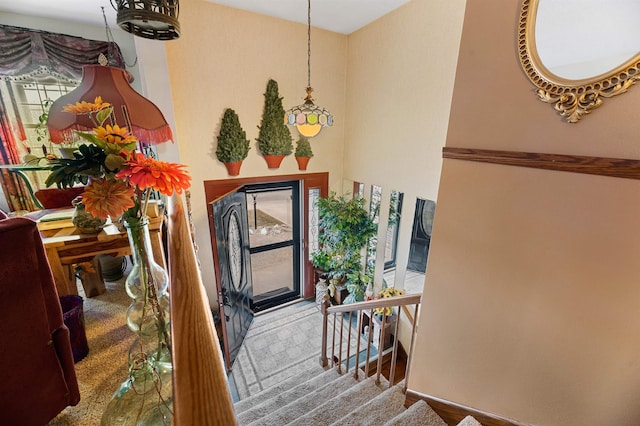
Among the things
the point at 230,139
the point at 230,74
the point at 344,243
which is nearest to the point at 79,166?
A: the point at 230,139

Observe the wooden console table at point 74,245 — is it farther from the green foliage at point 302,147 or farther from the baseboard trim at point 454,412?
the green foliage at point 302,147

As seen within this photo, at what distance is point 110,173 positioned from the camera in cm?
78

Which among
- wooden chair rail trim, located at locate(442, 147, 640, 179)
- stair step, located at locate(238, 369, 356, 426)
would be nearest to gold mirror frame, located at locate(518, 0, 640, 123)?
wooden chair rail trim, located at locate(442, 147, 640, 179)

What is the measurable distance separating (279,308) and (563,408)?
12.6ft

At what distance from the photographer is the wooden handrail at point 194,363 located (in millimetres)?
403

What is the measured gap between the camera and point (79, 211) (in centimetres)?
151

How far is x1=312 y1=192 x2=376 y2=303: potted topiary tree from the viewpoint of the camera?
3795mm

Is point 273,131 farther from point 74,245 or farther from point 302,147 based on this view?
point 74,245

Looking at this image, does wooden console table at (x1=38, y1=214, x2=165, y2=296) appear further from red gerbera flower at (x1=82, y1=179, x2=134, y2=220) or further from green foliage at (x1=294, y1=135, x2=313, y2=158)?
green foliage at (x1=294, y1=135, x2=313, y2=158)

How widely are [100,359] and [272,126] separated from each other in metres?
2.88

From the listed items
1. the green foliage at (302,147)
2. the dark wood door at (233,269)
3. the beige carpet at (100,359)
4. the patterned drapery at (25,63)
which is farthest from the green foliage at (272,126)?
the beige carpet at (100,359)

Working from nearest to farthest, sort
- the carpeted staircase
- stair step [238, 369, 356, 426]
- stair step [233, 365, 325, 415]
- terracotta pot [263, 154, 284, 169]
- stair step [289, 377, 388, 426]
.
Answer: the carpeted staircase, stair step [289, 377, 388, 426], stair step [238, 369, 356, 426], stair step [233, 365, 325, 415], terracotta pot [263, 154, 284, 169]

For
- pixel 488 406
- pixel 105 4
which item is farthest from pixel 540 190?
pixel 105 4

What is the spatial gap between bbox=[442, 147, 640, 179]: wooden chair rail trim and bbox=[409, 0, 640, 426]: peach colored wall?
23 millimetres
